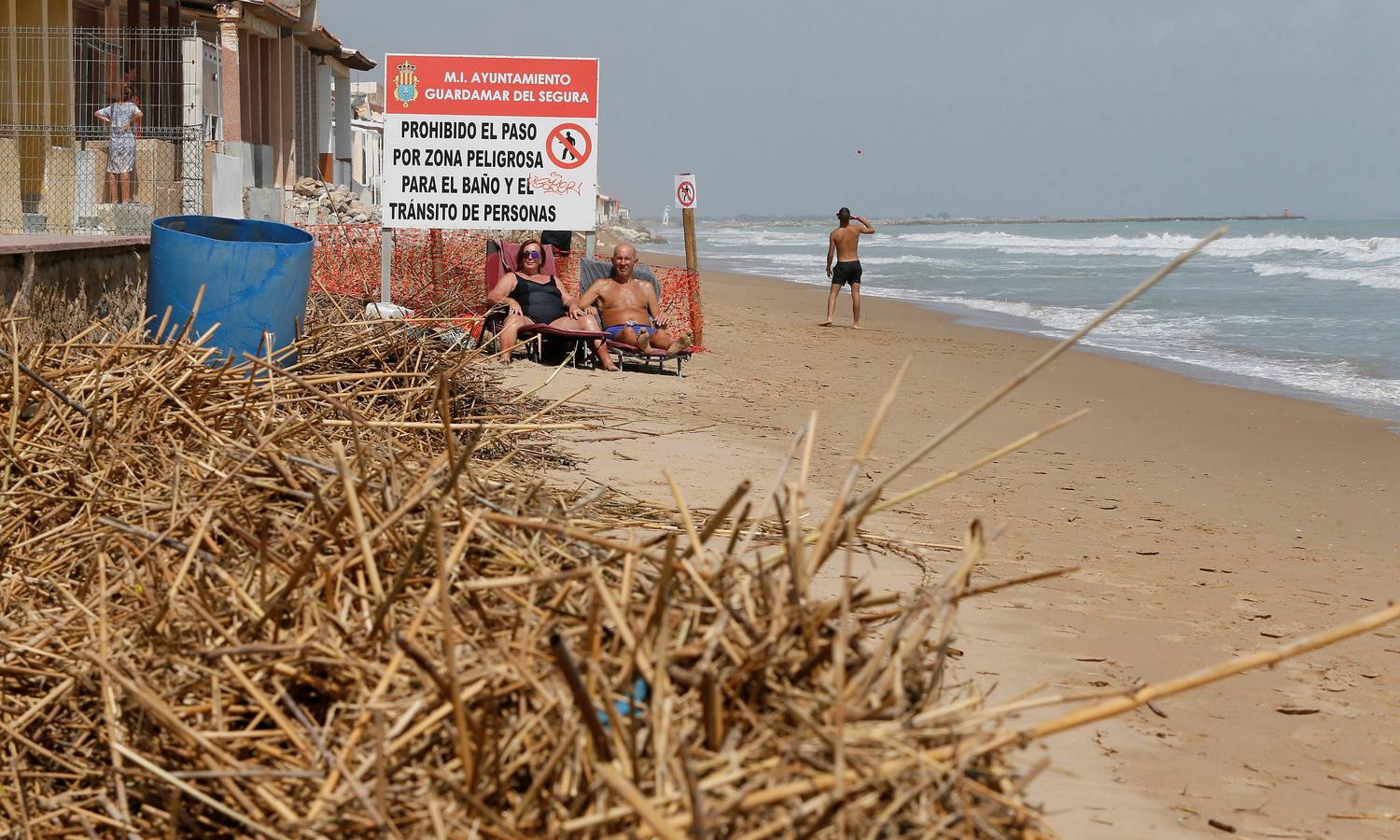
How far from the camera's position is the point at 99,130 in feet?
44.1

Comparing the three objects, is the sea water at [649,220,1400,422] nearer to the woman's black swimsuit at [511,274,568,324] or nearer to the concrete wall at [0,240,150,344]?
the woman's black swimsuit at [511,274,568,324]

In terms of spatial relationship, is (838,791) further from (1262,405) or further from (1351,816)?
(1262,405)

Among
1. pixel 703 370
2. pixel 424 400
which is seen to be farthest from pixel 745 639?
pixel 703 370

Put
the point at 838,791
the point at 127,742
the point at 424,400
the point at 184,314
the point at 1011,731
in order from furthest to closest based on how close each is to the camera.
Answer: the point at 184,314, the point at 424,400, the point at 127,742, the point at 1011,731, the point at 838,791

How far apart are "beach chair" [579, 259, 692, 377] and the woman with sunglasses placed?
20cm

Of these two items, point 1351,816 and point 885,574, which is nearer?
point 1351,816

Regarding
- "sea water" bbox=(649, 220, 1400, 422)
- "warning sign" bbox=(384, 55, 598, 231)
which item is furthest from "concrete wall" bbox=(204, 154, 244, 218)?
"sea water" bbox=(649, 220, 1400, 422)

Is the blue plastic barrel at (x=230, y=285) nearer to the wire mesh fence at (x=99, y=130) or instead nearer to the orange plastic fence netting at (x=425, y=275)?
the orange plastic fence netting at (x=425, y=275)

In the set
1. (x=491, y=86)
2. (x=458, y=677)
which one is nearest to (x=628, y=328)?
(x=491, y=86)

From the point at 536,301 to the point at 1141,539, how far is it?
5849 mm

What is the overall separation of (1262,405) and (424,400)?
8.21m

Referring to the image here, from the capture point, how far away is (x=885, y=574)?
193 inches

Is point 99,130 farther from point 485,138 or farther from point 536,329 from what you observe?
point 536,329

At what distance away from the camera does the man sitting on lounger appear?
424 inches
